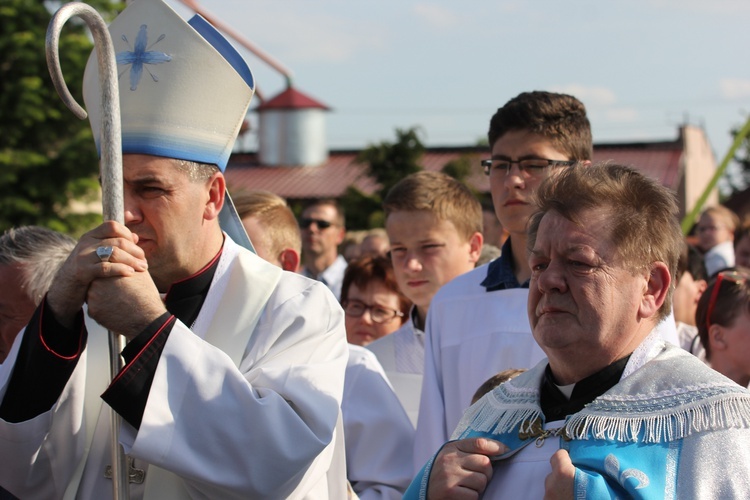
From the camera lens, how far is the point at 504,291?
165 inches

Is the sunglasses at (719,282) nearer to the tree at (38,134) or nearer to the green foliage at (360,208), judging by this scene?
the green foliage at (360,208)

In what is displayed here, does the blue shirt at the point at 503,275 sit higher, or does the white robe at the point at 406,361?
the blue shirt at the point at 503,275

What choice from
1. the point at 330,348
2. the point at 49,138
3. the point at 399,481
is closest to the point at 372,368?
the point at 399,481

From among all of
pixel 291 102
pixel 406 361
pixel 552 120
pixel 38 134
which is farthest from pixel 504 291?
pixel 291 102

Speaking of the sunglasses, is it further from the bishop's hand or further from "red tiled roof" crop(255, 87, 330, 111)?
"red tiled roof" crop(255, 87, 330, 111)

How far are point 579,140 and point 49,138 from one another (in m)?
24.8

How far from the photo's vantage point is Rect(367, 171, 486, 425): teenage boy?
5.04 meters

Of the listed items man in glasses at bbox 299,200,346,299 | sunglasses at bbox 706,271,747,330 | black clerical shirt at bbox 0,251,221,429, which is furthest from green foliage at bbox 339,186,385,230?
black clerical shirt at bbox 0,251,221,429

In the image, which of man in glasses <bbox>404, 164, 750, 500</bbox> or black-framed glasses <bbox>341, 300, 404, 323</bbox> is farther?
black-framed glasses <bbox>341, 300, 404, 323</bbox>

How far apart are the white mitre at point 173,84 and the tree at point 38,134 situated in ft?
75.0

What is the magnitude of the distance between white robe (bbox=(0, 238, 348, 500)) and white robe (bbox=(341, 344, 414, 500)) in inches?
30.4

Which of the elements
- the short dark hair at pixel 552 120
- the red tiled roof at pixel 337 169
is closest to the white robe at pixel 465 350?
the short dark hair at pixel 552 120

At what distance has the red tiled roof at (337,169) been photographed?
1390 inches

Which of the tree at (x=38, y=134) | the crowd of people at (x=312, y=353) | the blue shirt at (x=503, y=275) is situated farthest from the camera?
the tree at (x=38, y=134)
